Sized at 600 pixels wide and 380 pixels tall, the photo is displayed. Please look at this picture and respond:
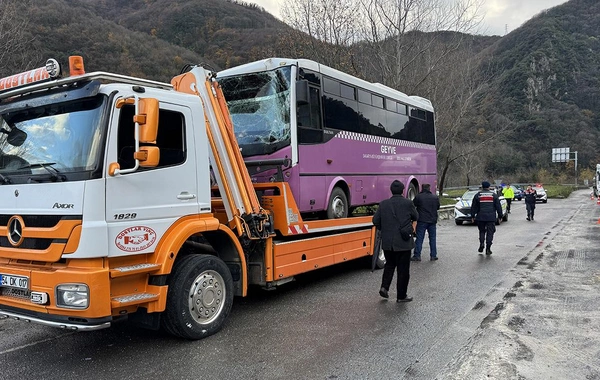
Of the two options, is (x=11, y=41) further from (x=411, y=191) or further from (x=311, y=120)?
(x=411, y=191)

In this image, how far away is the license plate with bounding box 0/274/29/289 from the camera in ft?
13.5

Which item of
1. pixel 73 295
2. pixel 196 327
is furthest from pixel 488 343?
pixel 73 295

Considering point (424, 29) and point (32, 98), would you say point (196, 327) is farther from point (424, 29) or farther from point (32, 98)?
point (424, 29)

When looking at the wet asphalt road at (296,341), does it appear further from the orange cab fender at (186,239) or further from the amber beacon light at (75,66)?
the amber beacon light at (75,66)

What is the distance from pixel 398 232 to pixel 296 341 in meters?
2.23

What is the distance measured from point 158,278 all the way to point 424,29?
22.5 meters

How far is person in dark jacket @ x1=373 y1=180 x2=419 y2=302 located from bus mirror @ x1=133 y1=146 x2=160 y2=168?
3.48 meters

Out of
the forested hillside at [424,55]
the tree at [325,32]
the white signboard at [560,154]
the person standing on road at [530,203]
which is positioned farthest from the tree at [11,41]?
the white signboard at [560,154]

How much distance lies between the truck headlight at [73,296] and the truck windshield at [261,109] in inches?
149

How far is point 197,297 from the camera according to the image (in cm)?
485

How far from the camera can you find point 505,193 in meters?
23.1

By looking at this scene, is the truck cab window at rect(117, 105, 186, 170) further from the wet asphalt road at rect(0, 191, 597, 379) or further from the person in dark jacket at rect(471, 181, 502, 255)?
the person in dark jacket at rect(471, 181, 502, 255)

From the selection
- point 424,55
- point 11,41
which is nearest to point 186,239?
point 11,41

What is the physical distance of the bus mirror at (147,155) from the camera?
4.05 m
